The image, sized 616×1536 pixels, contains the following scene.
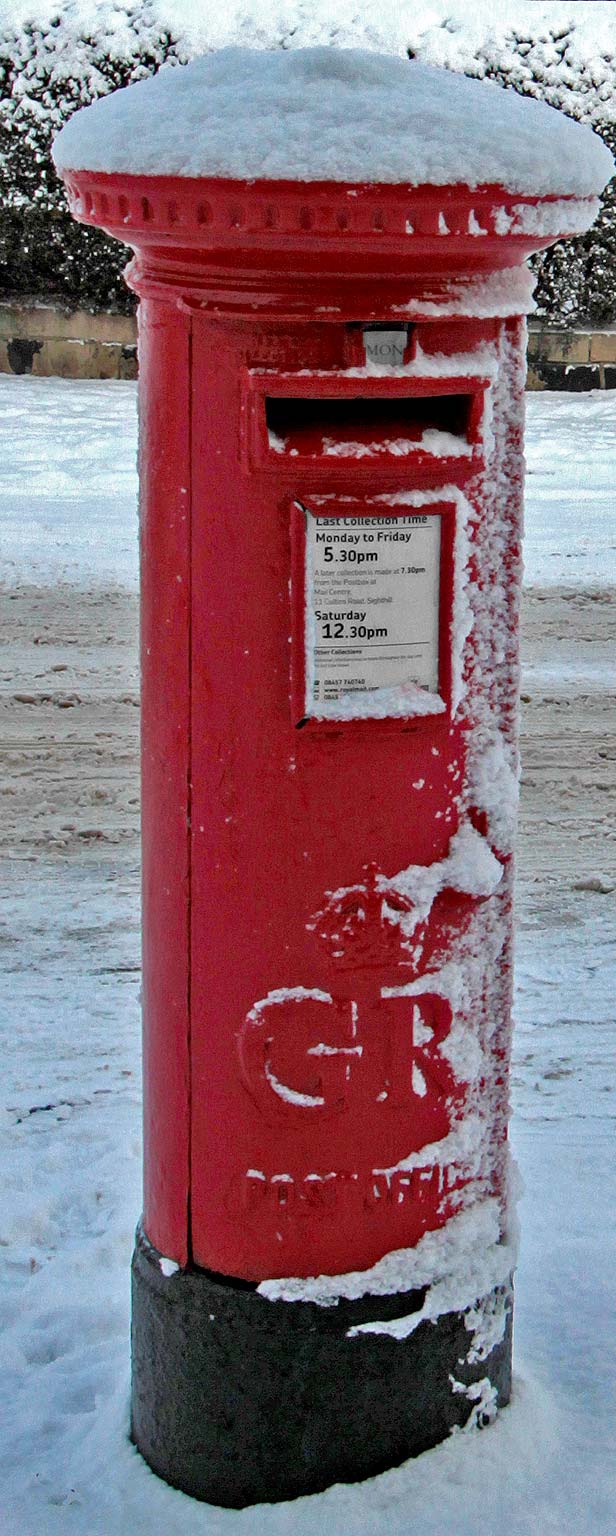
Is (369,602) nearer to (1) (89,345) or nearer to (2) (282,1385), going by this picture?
(2) (282,1385)

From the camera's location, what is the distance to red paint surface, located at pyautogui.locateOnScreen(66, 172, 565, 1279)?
1.88m

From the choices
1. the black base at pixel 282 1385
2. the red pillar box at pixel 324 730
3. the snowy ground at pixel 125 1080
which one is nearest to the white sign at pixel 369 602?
the red pillar box at pixel 324 730

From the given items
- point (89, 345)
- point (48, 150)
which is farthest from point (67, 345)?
point (48, 150)

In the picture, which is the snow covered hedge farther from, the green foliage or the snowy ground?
the snowy ground

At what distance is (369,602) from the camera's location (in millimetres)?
2002

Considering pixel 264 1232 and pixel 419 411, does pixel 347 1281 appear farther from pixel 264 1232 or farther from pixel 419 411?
pixel 419 411

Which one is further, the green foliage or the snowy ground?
the green foliage

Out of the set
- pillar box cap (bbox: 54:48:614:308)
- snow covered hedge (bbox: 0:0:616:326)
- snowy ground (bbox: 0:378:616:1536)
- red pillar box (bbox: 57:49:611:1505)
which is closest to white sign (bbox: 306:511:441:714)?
red pillar box (bbox: 57:49:611:1505)

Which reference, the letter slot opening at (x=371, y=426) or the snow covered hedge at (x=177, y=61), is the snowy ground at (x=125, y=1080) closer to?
the letter slot opening at (x=371, y=426)

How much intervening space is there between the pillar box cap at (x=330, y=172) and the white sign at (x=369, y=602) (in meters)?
0.28

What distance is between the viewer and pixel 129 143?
6.15 ft

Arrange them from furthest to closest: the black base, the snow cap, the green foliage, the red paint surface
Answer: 1. the green foliage
2. the black base
3. the red paint surface
4. the snow cap

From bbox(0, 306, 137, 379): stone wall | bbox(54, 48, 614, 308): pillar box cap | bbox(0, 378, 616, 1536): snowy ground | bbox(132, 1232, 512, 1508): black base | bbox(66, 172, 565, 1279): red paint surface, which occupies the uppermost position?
bbox(54, 48, 614, 308): pillar box cap

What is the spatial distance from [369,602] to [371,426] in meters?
0.20
